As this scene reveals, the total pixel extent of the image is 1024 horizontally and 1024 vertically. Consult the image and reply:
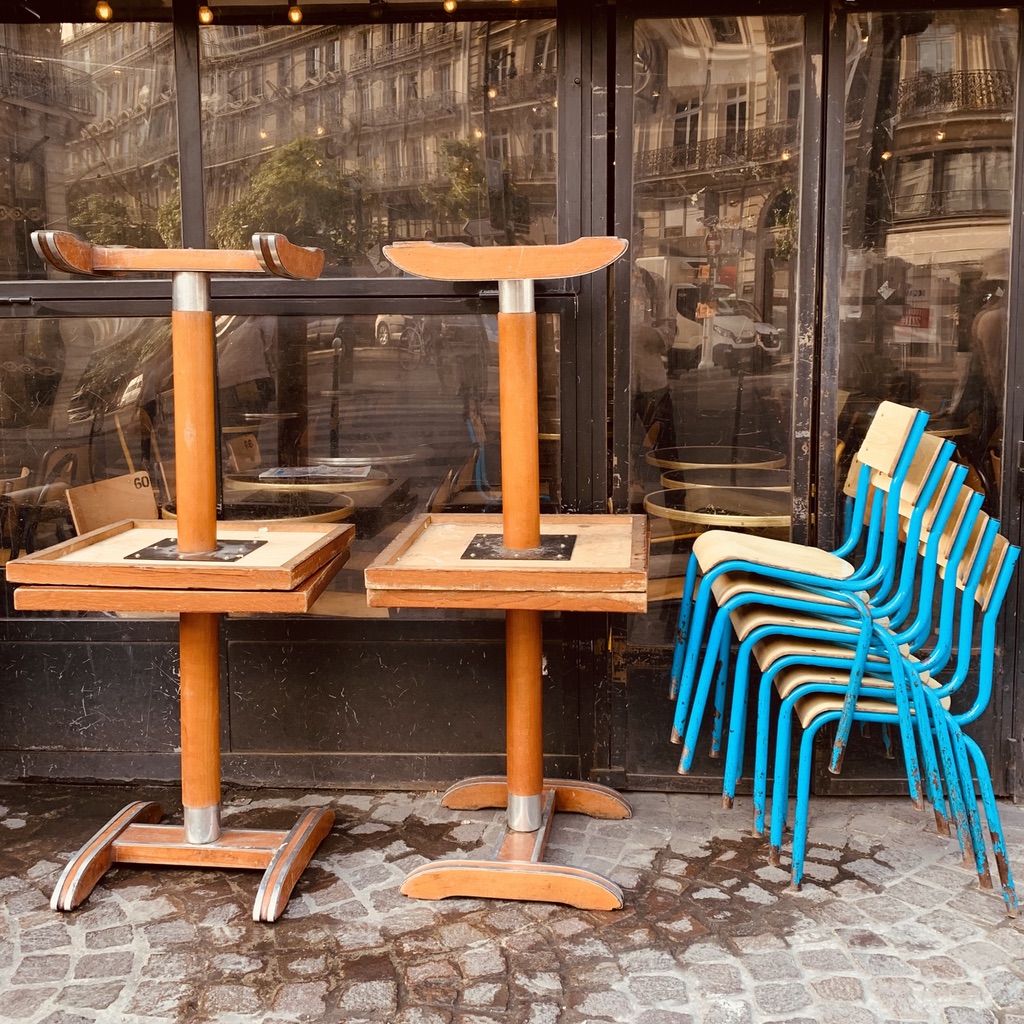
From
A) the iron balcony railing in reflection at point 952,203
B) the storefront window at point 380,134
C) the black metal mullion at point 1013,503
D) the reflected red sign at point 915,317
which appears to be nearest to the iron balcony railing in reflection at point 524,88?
the storefront window at point 380,134

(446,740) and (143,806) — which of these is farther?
(446,740)

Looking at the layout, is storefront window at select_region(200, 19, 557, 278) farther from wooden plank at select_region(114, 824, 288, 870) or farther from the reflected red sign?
wooden plank at select_region(114, 824, 288, 870)

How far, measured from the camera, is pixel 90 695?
13.8 ft

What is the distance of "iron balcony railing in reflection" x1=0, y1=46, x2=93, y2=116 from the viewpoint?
3924 millimetres

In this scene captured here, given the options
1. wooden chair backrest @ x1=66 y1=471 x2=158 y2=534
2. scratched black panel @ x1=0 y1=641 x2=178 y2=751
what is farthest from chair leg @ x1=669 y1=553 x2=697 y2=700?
wooden chair backrest @ x1=66 y1=471 x2=158 y2=534

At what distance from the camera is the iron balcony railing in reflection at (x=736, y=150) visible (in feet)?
12.4

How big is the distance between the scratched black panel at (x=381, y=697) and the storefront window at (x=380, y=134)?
1389mm

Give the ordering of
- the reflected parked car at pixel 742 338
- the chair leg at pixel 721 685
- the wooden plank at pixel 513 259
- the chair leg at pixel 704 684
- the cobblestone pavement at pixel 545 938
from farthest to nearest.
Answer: the reflected parked car at pixel 742 338, the chair leg at pixel 721 685, the chair leg at pixel 704 684, the wooden plank at pixel 513 259, the cobblestone pavement at pixel 545 938

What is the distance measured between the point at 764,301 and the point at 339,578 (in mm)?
1804

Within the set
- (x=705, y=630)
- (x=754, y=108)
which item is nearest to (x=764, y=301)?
(x=754, y=108)

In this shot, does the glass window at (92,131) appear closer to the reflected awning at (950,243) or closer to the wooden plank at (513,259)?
the wooden plank at (513,259)

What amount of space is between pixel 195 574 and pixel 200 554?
0.22m

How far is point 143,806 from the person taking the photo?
3736mm

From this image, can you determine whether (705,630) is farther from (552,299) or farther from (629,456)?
(552,299)
